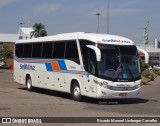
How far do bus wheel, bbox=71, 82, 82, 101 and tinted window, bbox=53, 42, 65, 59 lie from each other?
1791mm

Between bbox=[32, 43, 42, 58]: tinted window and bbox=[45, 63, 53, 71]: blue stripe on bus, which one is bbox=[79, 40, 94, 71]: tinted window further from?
bbox=[32, 43, 42, 58]: tinted window

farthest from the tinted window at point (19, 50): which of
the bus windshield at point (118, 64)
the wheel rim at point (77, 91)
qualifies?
the bus windshield at point (118, 64)

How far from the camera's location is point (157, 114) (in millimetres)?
15219

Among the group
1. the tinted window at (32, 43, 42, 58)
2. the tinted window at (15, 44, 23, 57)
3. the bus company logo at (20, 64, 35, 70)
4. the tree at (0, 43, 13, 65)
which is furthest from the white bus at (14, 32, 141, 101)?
the tree at (0, 43, 13, 65)

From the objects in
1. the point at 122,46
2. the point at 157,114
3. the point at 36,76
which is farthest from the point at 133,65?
the point at 36,76

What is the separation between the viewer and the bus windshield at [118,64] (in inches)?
733

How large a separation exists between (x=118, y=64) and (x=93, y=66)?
1079 millimetres

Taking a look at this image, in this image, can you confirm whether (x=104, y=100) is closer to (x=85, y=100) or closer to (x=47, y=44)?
(x=85, y=100)

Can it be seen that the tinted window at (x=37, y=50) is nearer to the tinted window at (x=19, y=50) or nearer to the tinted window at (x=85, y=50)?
the tinted window at (x=19, y=50)

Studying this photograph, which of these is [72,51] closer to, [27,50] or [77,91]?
[77,91]

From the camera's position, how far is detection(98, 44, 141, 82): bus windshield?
18.6 metres

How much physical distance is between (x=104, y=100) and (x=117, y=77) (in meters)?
2.00

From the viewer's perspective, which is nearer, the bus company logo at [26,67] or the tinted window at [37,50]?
the tinted window at [37,50]

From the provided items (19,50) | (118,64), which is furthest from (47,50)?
(118,64)
